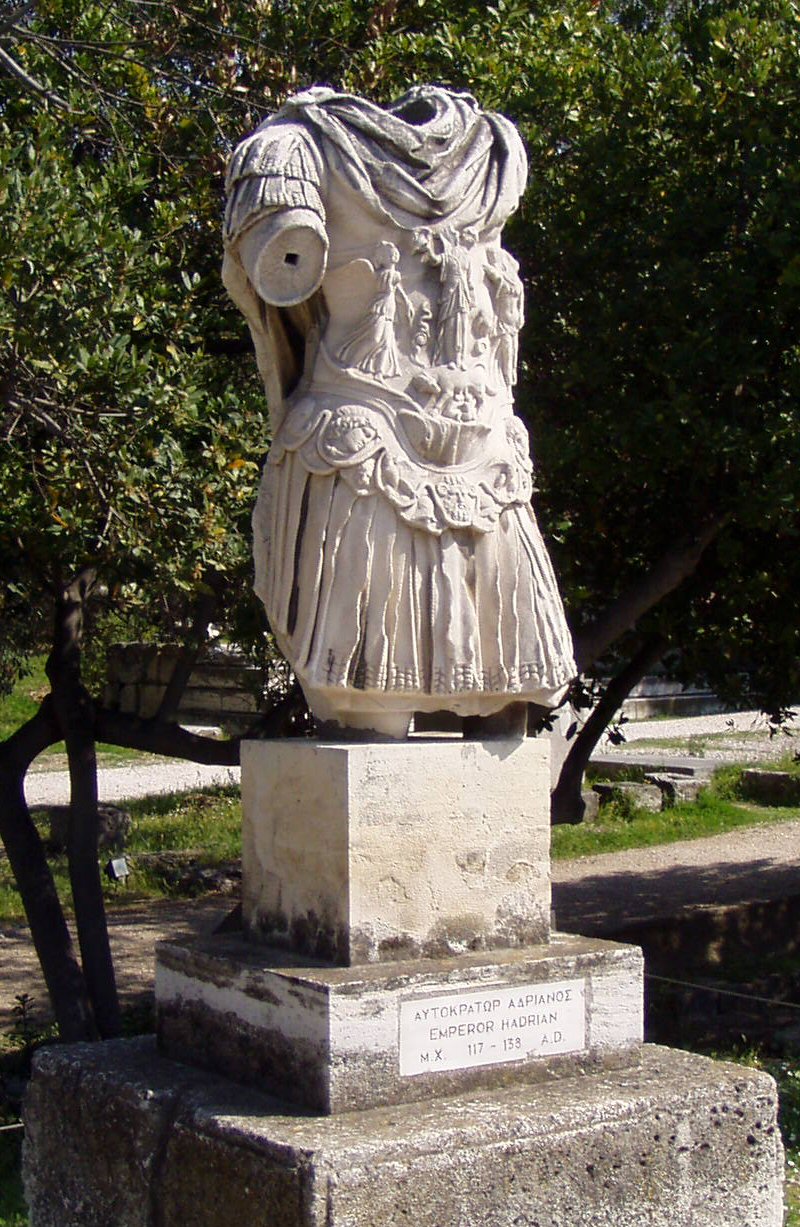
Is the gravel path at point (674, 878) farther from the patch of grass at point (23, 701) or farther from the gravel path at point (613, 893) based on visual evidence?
the patch of grass at point (23, 701)

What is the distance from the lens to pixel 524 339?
25.2 ft

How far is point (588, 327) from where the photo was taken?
299 inches

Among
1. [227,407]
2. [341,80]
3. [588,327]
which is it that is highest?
[341,80]

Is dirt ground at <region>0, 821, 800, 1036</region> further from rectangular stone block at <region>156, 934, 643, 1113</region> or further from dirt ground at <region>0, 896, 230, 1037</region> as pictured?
rectangular stone block at <region>156, 934, 643, 1113</region>

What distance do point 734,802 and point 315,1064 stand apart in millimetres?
13260

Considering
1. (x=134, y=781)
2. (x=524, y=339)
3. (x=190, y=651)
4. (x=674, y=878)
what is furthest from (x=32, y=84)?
(x=134, y=781)

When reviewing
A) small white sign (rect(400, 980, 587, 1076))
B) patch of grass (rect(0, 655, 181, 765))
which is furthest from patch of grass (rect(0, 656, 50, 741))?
small white sign (rect(400, 980, 587, 1076))

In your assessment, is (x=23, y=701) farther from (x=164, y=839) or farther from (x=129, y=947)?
(x=129, y=947)

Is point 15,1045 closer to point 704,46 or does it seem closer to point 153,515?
point 153,515

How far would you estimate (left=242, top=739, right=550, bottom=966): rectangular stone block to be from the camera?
385cm

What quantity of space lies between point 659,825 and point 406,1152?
1182cm

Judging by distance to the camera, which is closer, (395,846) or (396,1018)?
(396,1018)

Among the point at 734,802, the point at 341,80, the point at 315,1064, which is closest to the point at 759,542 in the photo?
the point at 341,80

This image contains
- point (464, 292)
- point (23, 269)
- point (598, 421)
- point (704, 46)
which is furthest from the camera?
point (704, 46)
